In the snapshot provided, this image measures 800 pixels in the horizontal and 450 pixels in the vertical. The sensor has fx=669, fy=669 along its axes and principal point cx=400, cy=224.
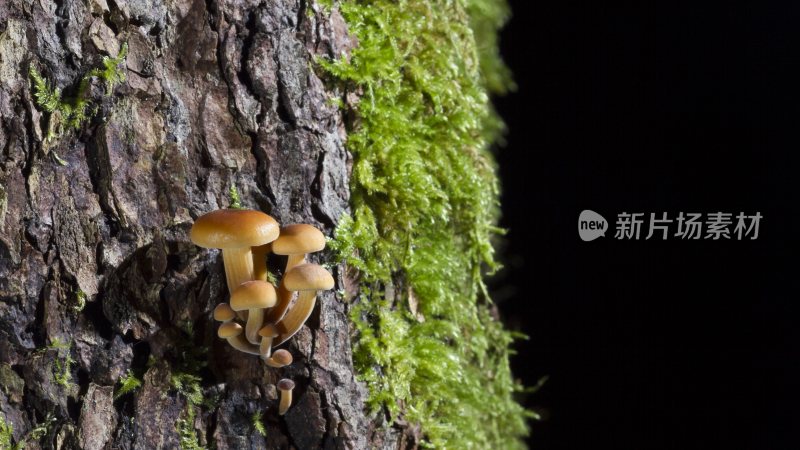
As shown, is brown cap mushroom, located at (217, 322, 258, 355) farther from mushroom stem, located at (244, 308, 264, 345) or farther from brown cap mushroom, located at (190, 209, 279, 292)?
brown cap mushroom, located at (190, 209, 279, 292)

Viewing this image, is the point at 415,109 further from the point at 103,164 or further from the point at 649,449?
the point at 649,449

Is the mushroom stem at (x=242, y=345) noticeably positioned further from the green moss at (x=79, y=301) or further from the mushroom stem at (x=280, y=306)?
the green moss at (x=79, y=301)

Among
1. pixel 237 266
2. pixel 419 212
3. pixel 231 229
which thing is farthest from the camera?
pixel 419 212

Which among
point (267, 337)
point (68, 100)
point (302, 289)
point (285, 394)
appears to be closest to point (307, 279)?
point (302, 289)

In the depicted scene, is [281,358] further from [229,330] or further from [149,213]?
[149,213]

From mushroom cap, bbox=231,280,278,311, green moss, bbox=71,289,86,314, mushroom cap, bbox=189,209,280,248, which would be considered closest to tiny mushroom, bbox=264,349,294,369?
mushroom cap, bbox=231,280,278,311

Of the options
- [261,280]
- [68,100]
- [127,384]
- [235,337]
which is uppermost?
[68,100]
